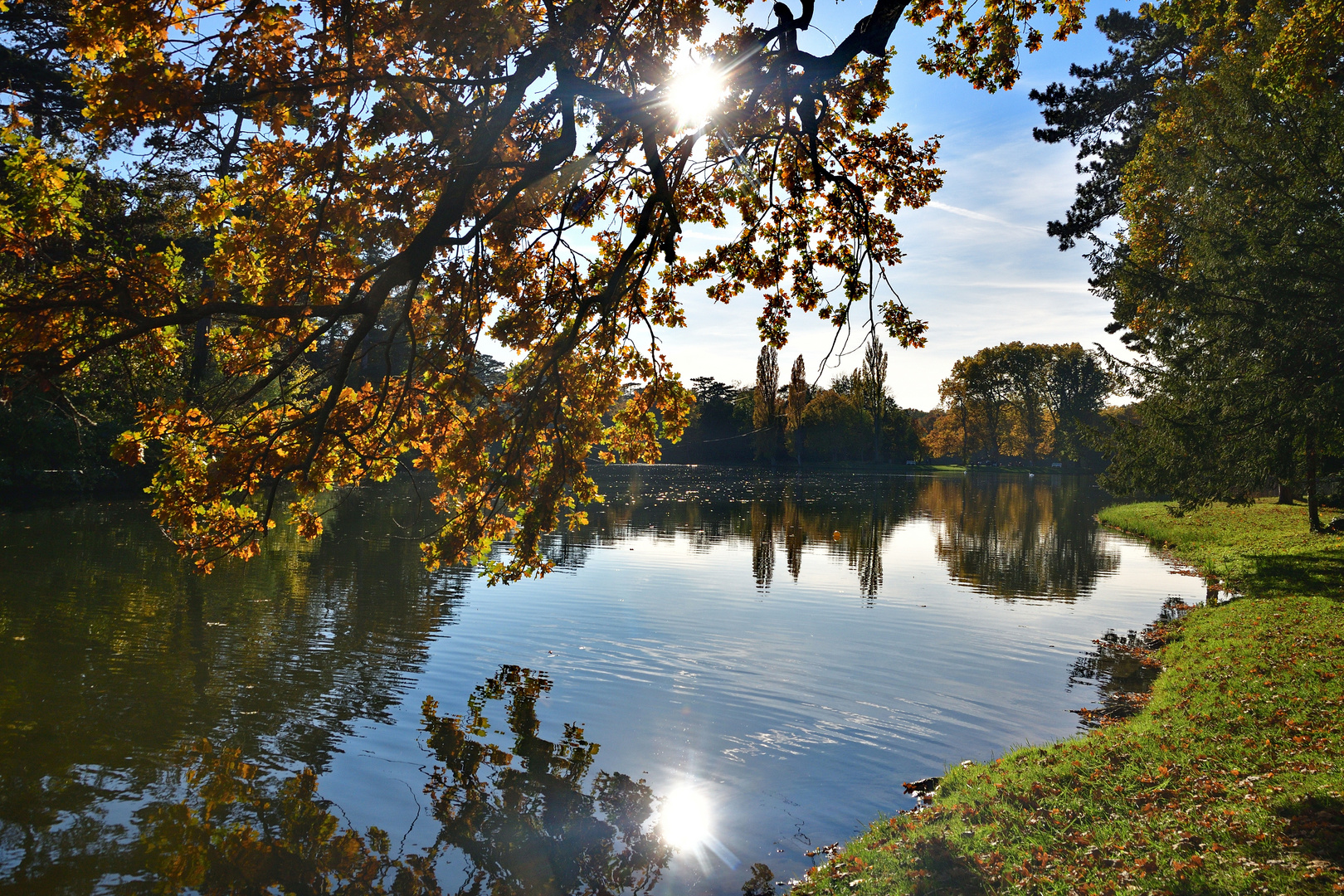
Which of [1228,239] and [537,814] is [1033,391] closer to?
[1228,239]

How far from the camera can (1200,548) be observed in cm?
3161

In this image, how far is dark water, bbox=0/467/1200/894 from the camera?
28.1 feet

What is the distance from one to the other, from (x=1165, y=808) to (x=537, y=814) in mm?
6482

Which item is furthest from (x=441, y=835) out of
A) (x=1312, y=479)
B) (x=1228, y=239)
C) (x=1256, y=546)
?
(x=1312, y=479)

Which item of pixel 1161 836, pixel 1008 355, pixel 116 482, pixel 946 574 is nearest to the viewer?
pixel 1161 836

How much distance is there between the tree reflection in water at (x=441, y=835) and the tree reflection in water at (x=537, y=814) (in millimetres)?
18

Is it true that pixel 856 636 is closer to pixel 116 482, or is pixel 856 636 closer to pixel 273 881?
pixel 273 881

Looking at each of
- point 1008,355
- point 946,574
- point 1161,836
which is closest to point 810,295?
point 1161,836

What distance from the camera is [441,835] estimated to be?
27.4ft

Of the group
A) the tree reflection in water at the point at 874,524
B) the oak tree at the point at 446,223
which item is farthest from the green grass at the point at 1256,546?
the oak tree at the point at 446,223

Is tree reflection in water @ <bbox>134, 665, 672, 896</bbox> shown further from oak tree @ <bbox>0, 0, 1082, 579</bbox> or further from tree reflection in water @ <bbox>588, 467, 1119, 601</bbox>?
tree reflection in water @ <bbox>588, 467, 1119, 601</bbox>

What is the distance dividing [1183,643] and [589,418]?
1363 centimetres

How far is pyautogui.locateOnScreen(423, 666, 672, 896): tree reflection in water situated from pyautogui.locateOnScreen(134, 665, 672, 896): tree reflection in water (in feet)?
0.06

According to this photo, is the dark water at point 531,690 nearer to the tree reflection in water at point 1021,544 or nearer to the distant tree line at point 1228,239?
the tree reflection in water at point 1021,544
